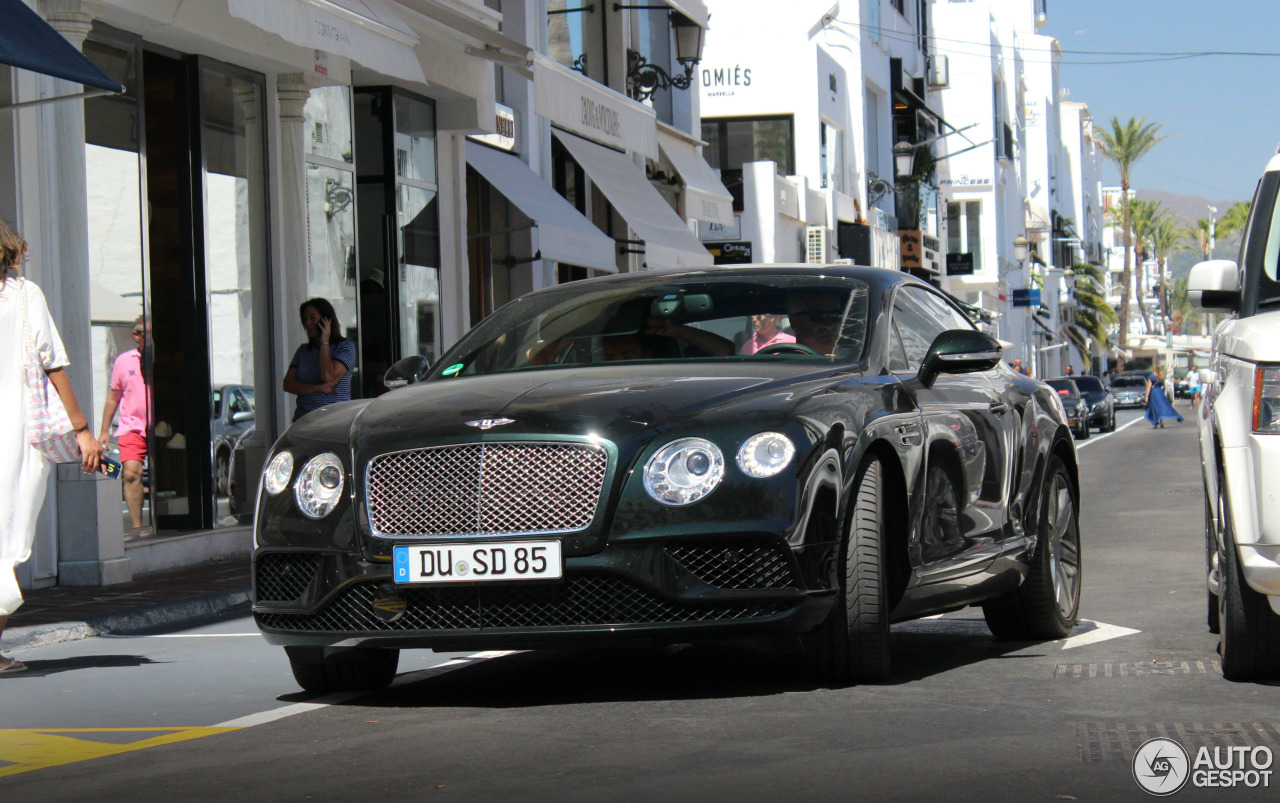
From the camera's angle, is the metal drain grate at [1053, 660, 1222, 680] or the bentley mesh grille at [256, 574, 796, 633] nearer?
the bentley mesh grille at [256, 574, 796, 633]

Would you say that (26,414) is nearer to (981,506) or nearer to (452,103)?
(981,506)

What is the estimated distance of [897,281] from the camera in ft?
23.6

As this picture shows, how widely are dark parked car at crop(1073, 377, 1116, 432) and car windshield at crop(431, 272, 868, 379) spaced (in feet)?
131

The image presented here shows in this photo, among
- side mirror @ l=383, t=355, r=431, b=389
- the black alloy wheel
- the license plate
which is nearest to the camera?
the license plate

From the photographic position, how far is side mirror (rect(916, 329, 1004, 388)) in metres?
6.68

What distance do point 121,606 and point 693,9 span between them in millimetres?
18269

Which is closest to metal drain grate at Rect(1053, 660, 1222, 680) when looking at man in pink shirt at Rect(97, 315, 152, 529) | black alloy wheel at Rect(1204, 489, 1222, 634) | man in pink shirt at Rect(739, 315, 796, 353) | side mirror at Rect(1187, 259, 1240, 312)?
black alloy wheel at Rect(1204, 489, 1222, 634)

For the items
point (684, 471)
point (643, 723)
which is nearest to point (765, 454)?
point (684, 471)

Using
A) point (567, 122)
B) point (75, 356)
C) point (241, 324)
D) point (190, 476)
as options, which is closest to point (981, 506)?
point (75, 356)

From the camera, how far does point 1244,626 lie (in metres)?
5.78

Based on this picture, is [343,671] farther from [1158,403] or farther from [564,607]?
[1158,403]

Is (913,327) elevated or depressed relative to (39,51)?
depressed

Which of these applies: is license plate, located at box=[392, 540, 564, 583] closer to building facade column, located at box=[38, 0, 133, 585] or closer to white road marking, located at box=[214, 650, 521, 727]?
white road marking, located at box=[214, 650, 521, 727]

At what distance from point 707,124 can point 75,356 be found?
30.8m
